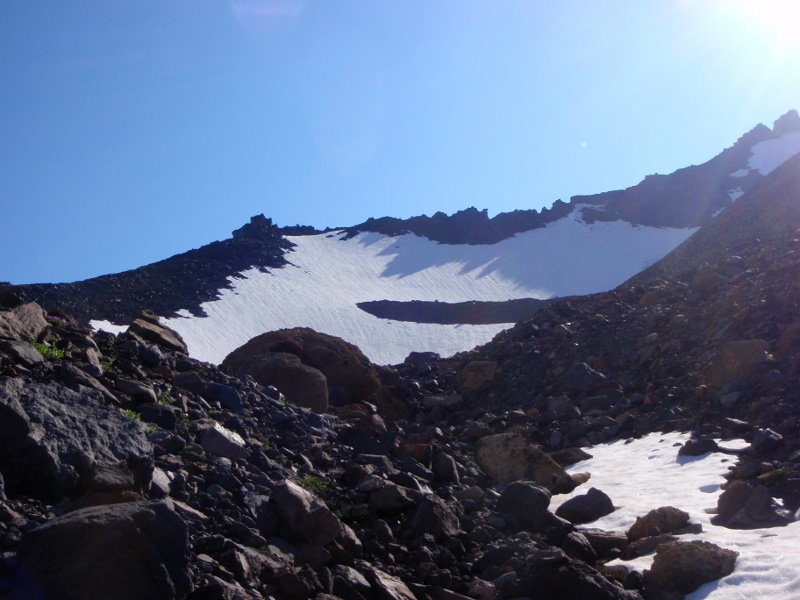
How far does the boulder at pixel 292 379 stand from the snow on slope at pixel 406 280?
23338 millimetres

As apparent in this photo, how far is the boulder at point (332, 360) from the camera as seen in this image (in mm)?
16656

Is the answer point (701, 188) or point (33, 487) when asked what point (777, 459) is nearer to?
point (33, 487)

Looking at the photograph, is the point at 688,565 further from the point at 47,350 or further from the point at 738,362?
the point at 738,362

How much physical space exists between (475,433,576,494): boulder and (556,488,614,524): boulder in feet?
4.93

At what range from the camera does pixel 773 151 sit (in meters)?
83.4

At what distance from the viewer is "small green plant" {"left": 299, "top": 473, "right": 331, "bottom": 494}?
8.08 meters

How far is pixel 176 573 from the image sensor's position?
494 centimetres

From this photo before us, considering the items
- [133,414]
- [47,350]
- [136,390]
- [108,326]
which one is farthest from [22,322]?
[108,326]

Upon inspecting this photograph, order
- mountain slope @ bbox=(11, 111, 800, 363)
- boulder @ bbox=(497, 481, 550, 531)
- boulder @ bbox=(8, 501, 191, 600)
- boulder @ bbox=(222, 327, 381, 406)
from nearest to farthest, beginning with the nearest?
1. boulder @ bbox=(8, 501, 191, 600)
2. boulder @ bbox=(497, 481, 550, 531)
3. boulder @ bbox=(222, 327, 381, 406)
4. mountain slope @ bbox=(11, 111, 800, 363)

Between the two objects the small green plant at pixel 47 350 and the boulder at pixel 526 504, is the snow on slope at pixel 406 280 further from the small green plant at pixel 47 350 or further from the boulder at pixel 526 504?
the boulder at pixel 526 504

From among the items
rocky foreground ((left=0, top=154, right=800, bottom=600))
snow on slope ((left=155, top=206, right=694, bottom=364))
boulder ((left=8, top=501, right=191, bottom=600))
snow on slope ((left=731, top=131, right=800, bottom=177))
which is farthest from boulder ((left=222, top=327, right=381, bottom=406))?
snow on slope ((left=731, top=131, right=800, bottom=177))

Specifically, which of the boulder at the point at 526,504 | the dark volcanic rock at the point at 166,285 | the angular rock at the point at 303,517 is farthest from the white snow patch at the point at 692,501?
the dark volcanic rock at the point at 166,285

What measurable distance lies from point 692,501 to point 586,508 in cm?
116

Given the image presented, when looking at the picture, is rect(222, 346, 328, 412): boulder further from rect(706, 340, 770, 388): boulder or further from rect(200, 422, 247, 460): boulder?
rect(706, 340, 770, 388): boulder
